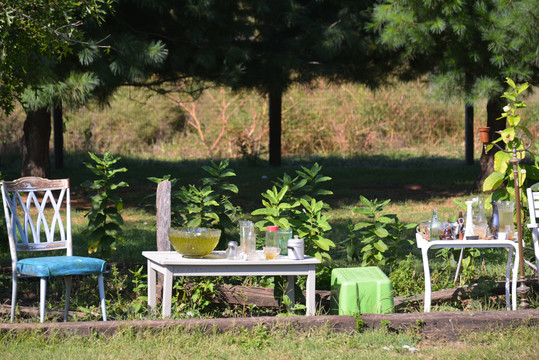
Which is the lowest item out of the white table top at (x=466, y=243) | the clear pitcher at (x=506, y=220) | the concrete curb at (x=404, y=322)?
the concrete curb at (x=404, y=322)

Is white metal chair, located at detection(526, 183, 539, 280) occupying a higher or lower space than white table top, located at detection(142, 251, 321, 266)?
higher

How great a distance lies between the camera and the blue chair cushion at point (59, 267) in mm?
4121

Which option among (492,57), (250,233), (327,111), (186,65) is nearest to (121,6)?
(186,65)

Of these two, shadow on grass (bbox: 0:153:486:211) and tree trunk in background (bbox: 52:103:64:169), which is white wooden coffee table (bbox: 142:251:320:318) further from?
tree trunk in background (bbox: 52:103:64:169)

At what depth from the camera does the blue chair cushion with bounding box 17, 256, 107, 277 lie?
13.5 feet

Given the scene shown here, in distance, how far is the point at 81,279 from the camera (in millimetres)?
5457

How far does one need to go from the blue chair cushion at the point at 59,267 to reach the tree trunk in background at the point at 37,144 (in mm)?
6625

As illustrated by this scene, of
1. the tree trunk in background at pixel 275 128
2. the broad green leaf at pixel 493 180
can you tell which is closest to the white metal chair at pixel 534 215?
the broad green leaf at pixel 493 180

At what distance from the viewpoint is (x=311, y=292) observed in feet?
14.3

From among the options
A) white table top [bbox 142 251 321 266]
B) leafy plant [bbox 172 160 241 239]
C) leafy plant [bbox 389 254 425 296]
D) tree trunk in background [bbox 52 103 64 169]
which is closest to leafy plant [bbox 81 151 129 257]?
leafy plant [bbox 172 160 241 239]

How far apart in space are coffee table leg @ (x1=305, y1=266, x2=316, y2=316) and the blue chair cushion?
4.00ft

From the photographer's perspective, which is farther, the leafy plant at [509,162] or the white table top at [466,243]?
the leafy plant at [509,162]

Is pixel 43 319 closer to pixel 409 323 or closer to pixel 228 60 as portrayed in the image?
pixel 409 323

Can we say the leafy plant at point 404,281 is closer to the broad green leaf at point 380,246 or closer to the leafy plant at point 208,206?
the broad green leaf at point 380,246
